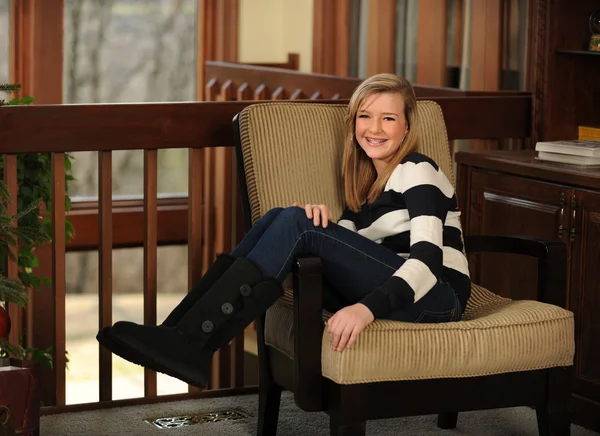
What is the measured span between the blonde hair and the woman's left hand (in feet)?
1.39

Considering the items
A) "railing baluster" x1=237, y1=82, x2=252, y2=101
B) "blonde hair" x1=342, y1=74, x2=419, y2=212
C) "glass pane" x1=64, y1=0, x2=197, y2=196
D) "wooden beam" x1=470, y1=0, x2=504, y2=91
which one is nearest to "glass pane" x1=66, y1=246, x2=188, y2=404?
"glass pane" x1=64, y1=0, x2=197, y2=196

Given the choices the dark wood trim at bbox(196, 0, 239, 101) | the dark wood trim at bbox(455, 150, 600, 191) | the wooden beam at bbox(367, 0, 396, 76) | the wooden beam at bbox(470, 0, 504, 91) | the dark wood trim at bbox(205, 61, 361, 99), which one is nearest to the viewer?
the dark wood trim at bbox(455, 150, 600, 191)

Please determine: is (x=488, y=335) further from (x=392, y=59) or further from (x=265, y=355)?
(x=392, y=59)

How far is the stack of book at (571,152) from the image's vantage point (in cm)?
285

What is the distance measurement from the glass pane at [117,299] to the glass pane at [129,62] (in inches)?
15.1

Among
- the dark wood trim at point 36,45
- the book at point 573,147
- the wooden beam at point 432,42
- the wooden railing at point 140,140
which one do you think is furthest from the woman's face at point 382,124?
the dark wood trim at point 36,45

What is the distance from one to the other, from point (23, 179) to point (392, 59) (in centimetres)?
193

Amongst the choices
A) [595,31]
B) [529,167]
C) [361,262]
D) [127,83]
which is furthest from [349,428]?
[127,83]

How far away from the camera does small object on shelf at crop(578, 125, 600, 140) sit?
316cm

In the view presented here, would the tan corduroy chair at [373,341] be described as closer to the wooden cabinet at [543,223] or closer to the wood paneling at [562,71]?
the wooden cabinet at [543,223]

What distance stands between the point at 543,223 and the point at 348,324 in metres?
0.96

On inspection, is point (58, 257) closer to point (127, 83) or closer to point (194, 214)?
point (194, 214)

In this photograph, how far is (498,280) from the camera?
3.11m

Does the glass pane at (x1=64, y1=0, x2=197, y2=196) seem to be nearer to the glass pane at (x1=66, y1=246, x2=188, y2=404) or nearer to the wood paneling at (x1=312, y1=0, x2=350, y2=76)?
the glass pane at (x1=66, y1=246, x2=188, y2=404)
